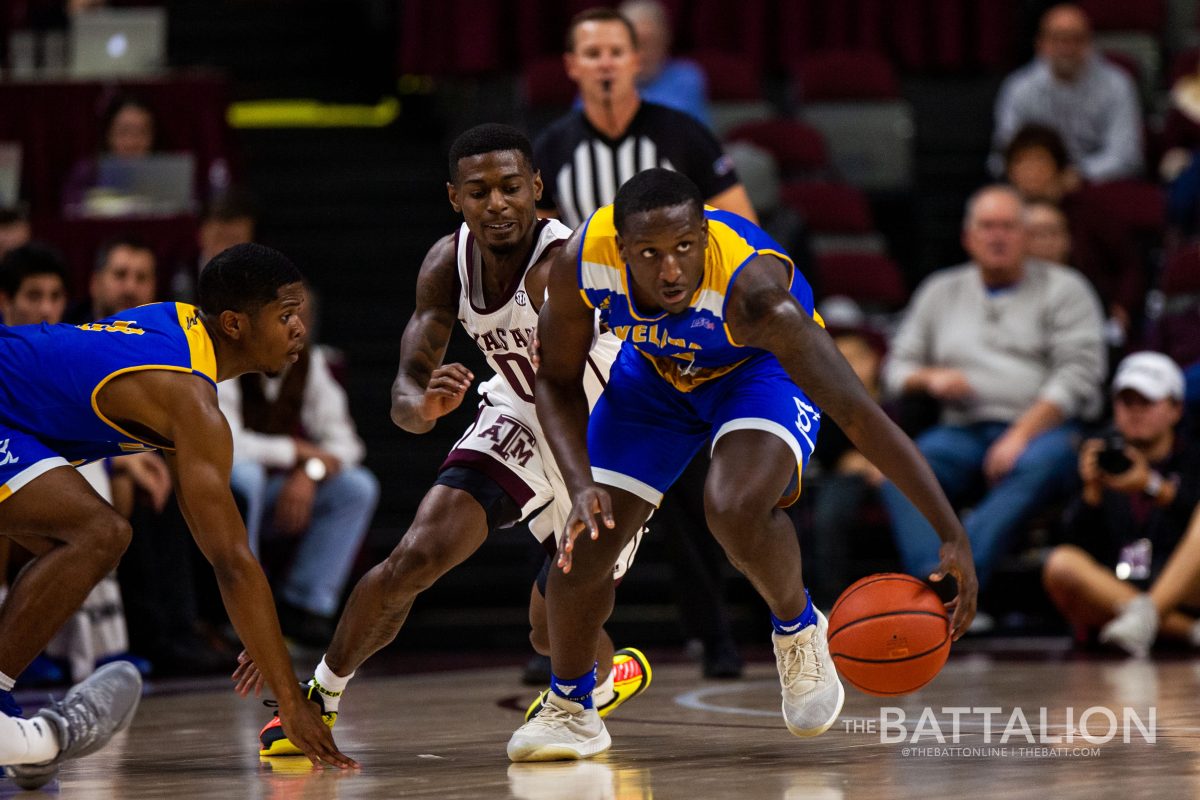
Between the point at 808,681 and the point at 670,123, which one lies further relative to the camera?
the point at 670,123

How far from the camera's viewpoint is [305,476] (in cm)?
721

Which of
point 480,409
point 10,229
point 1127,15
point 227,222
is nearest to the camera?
point 480,409

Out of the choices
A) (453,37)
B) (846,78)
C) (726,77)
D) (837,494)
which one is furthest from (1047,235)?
(453,37)

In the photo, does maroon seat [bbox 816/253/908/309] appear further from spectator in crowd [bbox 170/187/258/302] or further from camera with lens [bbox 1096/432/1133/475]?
spectator in crowd [bbox 170/187/258/302]

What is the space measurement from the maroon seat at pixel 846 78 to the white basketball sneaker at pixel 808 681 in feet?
20.8

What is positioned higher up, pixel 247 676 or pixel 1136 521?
pixel 247 676

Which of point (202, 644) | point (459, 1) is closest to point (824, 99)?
point (459, 1)

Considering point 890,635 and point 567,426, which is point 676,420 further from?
point 890,635

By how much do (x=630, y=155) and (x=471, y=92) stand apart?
5137 mm

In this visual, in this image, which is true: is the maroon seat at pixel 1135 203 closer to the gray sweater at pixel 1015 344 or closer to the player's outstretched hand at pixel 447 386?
the gray sweater at pixel 1015 344

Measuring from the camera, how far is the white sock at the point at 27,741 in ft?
11.4

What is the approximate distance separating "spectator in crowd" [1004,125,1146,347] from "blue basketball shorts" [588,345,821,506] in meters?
4.59

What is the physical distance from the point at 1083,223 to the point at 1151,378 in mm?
1669

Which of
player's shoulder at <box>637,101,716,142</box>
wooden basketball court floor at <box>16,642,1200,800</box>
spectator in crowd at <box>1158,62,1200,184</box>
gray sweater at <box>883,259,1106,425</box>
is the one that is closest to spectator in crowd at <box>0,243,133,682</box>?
wooden basketball court floor at <box>16,642,1200,800</box>
